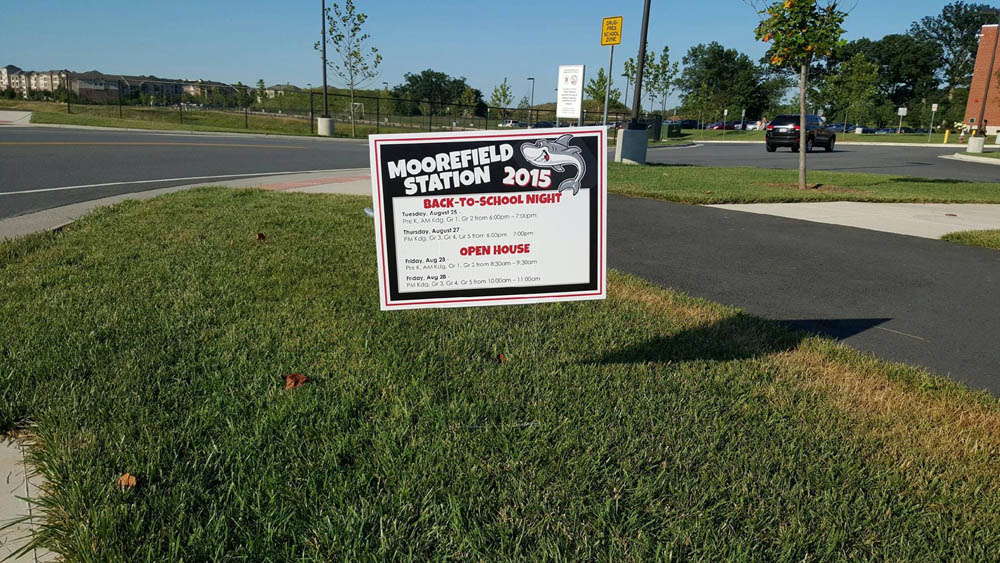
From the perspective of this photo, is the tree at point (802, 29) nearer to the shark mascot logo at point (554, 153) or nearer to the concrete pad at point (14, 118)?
the shark mascot logo at point (554, 153)

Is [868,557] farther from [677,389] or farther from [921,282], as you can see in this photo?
[921,282]

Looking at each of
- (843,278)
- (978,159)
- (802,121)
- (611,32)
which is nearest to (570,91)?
(611,32)

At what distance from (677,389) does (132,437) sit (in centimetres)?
231

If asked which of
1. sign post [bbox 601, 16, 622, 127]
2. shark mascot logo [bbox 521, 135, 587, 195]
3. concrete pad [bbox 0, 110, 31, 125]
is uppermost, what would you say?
sign post [bbox 601, 16, 622, 127]

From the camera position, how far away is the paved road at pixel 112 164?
27.9 ft

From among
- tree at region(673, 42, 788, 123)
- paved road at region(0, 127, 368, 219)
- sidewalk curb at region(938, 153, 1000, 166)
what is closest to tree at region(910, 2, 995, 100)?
tree at region(673, 42, 788, 123)

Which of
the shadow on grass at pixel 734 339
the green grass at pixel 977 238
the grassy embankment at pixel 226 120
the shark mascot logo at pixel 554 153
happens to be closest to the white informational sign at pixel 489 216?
the shark mascot logo at pixel 554 153

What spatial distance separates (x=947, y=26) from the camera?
4493 inches

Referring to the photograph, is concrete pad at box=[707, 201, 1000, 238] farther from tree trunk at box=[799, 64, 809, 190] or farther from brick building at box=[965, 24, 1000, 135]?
brick building at box=[965, 24, 1000, 135]

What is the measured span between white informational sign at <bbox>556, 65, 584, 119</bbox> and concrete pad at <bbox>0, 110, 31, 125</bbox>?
71.2ft

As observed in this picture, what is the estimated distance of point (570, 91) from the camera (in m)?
18.8

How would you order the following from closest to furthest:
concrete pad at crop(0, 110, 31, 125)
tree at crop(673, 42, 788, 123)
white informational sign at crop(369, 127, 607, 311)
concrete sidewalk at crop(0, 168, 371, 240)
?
white informational sign at crop(369, 127, 607, 311) < concrete sidewalk at crop(0, 168, 371, 240) < concrete pad at crop(0, 110, 31, 125) < tree at crop(673, 42, 788, 123)

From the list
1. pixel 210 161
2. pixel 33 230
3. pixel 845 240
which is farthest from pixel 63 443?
pixel 210 161

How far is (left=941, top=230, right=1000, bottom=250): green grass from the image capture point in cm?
707
